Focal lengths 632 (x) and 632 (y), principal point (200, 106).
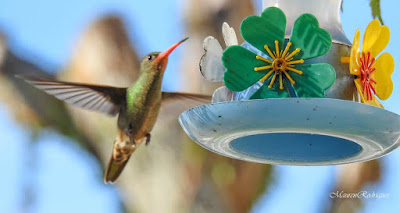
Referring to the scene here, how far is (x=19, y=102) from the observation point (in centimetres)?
558

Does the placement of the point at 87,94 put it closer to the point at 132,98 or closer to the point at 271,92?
the point at 132,98

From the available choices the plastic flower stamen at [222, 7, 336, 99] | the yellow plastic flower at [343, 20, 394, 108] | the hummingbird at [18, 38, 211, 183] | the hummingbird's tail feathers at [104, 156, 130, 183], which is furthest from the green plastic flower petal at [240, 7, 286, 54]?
the hummingbird's tail feathers at [104, 156, 130, 183]

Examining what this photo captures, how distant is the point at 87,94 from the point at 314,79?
135cm

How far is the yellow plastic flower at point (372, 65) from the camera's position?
1.73 metres

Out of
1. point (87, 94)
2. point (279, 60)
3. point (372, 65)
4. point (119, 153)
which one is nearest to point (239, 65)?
point (279, 60)

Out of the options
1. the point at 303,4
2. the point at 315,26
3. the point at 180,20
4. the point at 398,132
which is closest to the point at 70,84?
the point at 303,4

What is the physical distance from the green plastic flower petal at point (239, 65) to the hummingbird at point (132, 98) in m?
0.90

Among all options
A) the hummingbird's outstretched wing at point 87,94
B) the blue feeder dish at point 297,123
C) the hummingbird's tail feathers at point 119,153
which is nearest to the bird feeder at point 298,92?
the blue feeder dish at point 297,123

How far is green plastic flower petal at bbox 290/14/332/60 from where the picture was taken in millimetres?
1613

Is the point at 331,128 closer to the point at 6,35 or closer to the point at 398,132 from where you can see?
the point at 398,132

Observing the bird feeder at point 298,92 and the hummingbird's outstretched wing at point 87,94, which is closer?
the bird feeder at point 298,92

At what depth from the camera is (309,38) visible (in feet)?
5.36

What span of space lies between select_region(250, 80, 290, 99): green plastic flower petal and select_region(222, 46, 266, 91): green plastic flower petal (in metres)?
0.03

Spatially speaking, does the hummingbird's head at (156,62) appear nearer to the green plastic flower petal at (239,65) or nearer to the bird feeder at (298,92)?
the bird feeder at (298,92)
